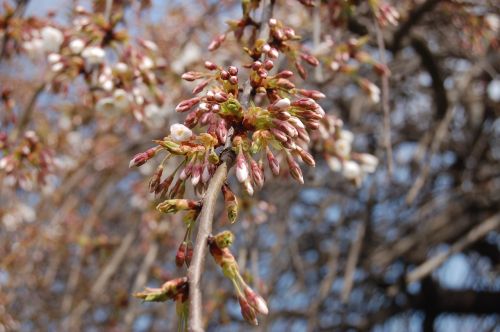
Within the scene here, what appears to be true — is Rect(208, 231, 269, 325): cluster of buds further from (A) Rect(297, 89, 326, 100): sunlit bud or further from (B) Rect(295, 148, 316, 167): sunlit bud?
(A) Rect(297, 89, 326, 100): sunlit bud

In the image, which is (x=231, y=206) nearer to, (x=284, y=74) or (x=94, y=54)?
(x=284, y=74)

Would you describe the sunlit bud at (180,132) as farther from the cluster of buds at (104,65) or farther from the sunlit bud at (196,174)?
the cluster of buds at (104,65)

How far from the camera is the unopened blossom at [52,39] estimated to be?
2.43 metres

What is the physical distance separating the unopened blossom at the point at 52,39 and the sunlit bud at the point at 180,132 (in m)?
1.42

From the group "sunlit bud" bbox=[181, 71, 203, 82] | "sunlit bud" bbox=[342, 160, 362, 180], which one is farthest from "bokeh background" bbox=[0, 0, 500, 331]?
"sunlit bud" bbox=[181, 71, 203, 82]

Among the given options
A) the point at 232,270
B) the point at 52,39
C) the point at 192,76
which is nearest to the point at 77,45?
the point at 52,39

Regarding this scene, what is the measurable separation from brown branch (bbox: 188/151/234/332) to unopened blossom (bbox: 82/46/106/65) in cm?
115

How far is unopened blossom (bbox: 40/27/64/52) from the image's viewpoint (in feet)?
7.97

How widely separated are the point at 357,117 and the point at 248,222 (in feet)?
5.00

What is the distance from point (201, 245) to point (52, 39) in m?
1.78

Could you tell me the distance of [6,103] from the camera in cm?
259

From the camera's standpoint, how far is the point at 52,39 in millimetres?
2430

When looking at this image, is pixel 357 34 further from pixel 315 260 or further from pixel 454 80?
pixel 315 260

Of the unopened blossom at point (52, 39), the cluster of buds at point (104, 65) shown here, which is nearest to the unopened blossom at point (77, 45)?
the cluster of buds at point (104, 65)
